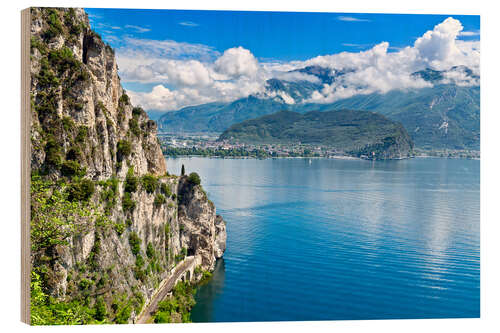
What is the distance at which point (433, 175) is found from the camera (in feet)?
138

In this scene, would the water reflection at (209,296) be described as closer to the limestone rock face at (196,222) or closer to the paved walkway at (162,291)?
the limestone rock face at (196,222)

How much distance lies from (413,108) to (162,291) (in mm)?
36594

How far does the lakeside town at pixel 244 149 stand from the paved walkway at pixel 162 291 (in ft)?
48.5

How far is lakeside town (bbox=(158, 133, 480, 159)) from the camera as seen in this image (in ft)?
114

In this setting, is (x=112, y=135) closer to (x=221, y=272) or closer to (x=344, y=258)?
(x=221, y=272)

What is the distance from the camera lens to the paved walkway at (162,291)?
12344 millimetres

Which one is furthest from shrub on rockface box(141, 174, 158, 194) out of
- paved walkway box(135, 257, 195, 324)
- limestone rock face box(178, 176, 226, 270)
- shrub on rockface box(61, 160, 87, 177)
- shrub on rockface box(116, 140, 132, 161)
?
shrub on rockface box(61, 160, 87, 177)

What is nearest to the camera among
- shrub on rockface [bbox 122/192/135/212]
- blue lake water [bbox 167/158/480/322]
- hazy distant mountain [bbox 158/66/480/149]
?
shrub on rockface [bbox 122/192/135/212]

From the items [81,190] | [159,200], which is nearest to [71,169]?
[81,190]

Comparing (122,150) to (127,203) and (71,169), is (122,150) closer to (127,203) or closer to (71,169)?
(127,203)

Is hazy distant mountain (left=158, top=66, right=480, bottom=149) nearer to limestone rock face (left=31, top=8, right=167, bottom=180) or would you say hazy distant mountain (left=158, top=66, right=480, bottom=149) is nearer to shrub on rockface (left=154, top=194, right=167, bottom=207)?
shrub on rockface (left=154, top=194, right=167, bottom=207)

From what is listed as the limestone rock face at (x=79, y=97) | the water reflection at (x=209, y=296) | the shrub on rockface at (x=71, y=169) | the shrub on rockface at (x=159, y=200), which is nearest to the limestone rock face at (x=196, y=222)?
the water reflection at (x=209, y=296)

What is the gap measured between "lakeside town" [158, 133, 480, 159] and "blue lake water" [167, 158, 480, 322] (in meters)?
3.69
